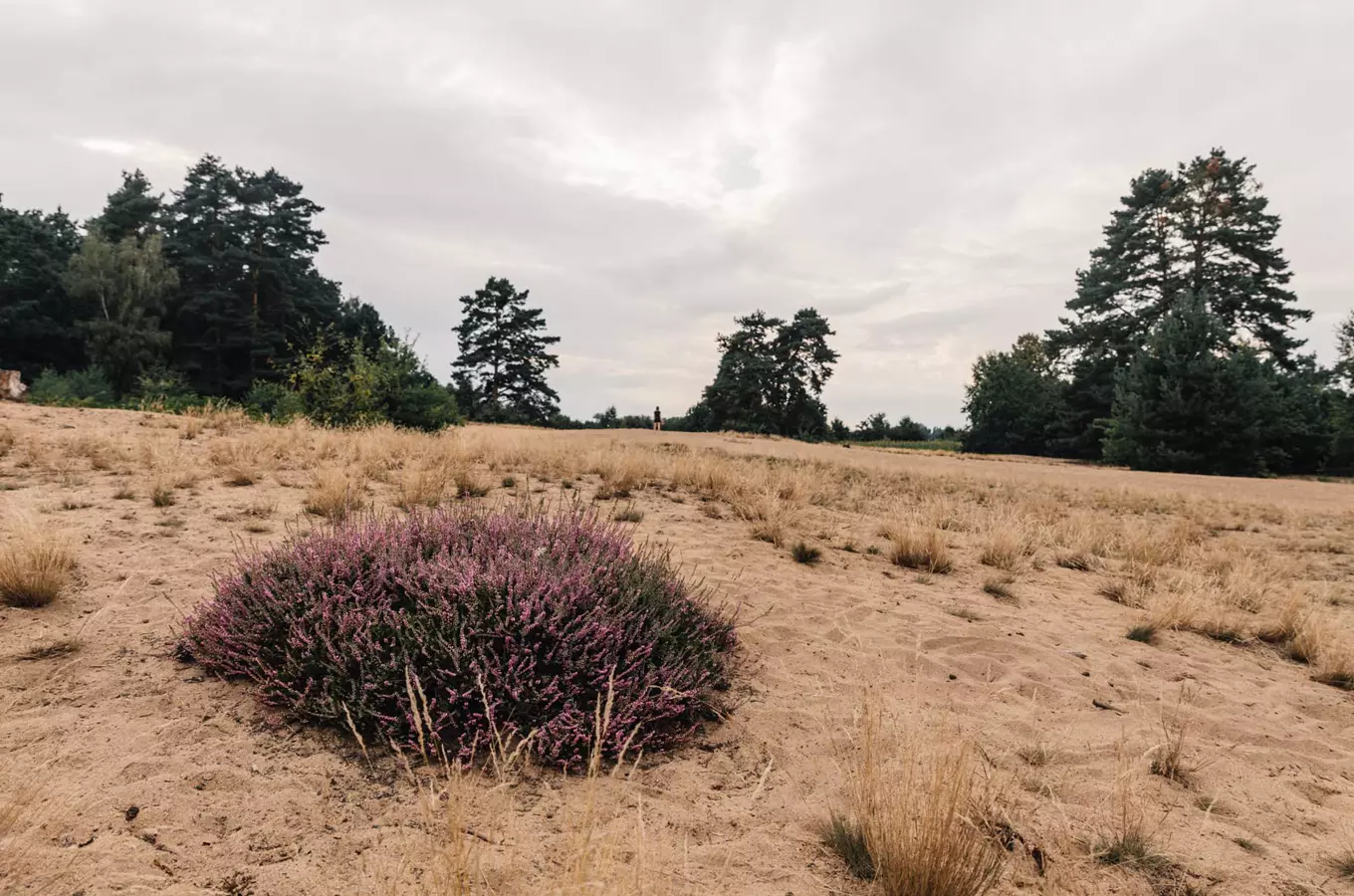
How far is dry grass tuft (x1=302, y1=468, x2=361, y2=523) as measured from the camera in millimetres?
6409

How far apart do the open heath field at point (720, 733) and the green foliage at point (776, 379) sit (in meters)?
41.9

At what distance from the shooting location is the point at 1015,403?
140ft

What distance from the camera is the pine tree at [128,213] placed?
40.6 meters

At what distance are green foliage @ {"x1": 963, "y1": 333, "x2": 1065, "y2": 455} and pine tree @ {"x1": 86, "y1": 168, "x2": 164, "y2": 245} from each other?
5592 centimetres

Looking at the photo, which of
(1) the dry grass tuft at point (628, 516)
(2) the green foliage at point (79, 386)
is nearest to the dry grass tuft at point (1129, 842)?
(1) the dry grass tuft at point (628, 516)

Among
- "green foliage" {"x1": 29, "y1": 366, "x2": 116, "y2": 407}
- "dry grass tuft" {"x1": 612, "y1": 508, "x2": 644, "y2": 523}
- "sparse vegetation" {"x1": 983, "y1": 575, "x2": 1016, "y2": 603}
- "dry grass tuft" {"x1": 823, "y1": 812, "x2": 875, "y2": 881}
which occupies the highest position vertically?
"green foliage" {"x1": 29, "y1": 366, "x2": 116, "y2": 407}

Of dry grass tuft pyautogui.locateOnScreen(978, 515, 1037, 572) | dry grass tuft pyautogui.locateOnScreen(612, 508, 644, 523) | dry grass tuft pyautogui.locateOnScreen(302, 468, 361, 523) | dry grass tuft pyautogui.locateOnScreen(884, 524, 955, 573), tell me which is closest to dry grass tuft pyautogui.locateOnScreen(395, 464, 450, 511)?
dry grass tuft pyautogui.locateOnScreen(302, 468, 361, 523)

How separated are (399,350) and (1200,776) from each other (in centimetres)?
1743

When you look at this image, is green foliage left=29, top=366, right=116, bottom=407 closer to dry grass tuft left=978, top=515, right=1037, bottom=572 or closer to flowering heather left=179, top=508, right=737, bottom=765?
flowering heather left=179, top=508, right=737, bottom=765

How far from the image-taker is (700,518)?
7.88m

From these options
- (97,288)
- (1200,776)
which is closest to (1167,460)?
(1200,776)

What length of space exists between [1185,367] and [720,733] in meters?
26.5

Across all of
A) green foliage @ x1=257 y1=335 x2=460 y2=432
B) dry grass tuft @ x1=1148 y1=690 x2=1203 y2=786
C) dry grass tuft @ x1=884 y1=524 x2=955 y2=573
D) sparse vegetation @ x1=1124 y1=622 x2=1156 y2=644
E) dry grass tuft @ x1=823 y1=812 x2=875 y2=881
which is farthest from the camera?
green foliage @ x1=257 y1=335 x2=460 y2=432

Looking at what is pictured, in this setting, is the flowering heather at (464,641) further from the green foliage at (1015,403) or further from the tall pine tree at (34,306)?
the tall pine tree at (34,306)
